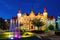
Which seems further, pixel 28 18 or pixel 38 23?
pixel 28 18

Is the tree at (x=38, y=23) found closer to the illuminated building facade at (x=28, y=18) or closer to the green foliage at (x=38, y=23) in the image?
the green foliage at (x=38, y=23)

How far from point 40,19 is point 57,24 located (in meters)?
4.81

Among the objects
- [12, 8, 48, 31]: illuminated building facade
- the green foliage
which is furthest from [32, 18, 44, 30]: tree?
[12, 8, 48, 31]: illuminated building facade

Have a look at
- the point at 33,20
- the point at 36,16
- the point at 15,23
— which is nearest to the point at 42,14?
the point at 36,16

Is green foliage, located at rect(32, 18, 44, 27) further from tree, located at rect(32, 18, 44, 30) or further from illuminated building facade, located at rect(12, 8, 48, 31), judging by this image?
illuminated building facade, located at rect(12, 8, 48, 31)

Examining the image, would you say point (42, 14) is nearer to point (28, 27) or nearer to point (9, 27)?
point (28, 27)

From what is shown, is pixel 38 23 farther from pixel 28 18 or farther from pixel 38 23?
pixel 28 18

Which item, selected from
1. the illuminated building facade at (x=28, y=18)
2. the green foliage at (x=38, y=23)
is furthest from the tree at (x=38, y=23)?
the illuminated building facade at (x=28, y=18)

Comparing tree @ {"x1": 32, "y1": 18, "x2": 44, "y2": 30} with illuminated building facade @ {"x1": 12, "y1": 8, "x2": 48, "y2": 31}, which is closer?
tree @ {"x1": 32, "y1": 18, "x2": 44, "y2": 30}

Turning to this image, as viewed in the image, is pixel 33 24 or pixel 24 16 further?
pixel 24 16

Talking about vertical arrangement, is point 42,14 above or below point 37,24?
above

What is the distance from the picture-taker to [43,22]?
41.2 m

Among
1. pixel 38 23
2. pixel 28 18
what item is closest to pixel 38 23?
pixel 38 23

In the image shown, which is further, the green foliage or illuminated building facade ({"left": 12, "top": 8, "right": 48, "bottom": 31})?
illuminated building facade ({"left": 12, "top": 8, "right": 48, "bottom": 31})
